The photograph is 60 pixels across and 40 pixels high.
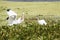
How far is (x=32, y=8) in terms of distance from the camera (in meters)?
13.8

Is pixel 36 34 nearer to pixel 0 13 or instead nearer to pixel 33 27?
pixel 33 27

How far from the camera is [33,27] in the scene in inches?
362

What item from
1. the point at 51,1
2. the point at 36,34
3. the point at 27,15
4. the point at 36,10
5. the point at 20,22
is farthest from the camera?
the point at 51,1

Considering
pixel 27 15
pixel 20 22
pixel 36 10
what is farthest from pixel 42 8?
pixel 20 22

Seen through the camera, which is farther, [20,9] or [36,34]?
[20,9]

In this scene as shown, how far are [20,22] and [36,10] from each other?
10.4 feet

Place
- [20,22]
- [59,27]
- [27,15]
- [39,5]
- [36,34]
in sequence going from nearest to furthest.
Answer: [36,34] → [59,27] → [20,22] → [27,15] → [39,5]

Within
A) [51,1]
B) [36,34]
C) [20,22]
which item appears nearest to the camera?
[36,34]

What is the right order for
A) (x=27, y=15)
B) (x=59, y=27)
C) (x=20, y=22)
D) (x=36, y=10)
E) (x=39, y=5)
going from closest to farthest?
(x=59, y=27) < (x=20, y=22) < (x=27, y=15) < (x=36, y=10) < (x=39, y=5)

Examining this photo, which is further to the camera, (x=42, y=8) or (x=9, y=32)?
(x=42, y=8)

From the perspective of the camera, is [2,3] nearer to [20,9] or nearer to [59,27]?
[20,9]

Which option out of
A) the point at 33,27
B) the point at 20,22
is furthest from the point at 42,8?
the point at 33,27

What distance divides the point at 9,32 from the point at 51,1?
7082mm

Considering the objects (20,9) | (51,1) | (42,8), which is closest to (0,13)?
(20,9)
